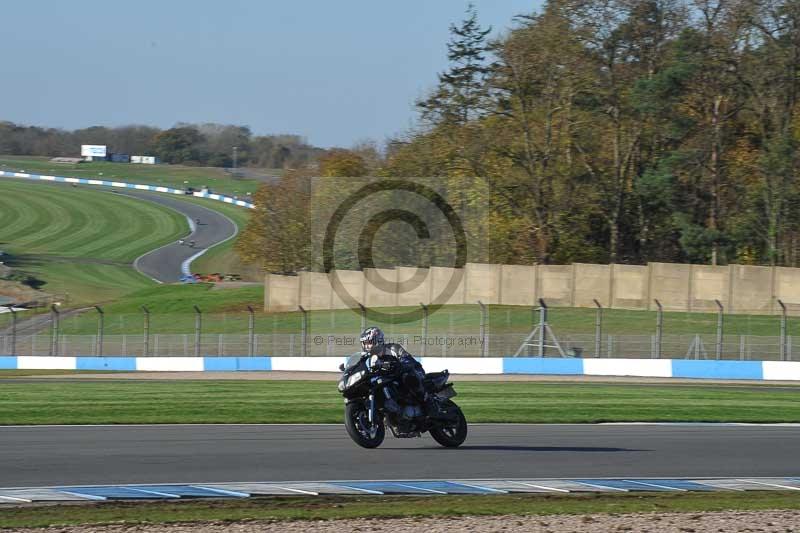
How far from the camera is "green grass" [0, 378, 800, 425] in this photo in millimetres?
18531

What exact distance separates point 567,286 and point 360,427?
112 ft

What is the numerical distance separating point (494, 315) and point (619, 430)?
24.5 m

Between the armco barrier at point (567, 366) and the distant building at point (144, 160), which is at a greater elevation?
the distant building at point (144, 160)

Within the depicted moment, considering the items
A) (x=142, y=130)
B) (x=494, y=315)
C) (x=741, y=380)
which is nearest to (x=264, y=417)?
(x=741, y=380)

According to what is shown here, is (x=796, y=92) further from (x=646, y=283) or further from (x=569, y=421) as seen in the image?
(x=569, y=421)

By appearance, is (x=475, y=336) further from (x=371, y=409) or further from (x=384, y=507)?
(x=384, y=507)

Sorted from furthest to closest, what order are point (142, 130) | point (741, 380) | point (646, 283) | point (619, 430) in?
point (142, 130) → point (646, 283) → point (741, 380) → point (619, 430)

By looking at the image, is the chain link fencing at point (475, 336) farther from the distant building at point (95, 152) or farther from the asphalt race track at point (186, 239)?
the distant building at point (95, 152)

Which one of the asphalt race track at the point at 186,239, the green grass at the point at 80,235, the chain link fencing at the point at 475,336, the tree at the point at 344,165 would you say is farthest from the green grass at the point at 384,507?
the asphalt race track at the point at 186,239

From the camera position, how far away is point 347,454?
13.2 m

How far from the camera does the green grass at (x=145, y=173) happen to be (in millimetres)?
129625

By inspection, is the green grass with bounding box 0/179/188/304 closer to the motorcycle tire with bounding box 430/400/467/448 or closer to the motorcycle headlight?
the motorcycle tire with bounding box 430/400/467/448

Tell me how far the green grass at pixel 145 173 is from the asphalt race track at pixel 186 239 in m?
9.20

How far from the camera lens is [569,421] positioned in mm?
18484
